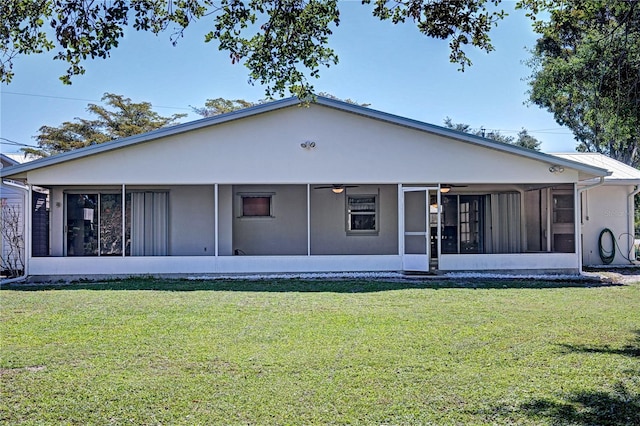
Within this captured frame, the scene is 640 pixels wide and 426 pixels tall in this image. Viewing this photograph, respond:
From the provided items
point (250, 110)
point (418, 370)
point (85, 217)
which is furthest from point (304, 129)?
point (418, 370)

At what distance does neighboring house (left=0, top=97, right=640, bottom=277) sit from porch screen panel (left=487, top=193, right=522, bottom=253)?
2.19 metres

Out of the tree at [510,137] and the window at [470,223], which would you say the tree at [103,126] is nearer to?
the tree at [510,137]

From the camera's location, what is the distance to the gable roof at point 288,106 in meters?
13.0

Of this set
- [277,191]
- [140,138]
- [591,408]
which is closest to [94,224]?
[140,138]

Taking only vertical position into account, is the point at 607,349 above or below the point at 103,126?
below

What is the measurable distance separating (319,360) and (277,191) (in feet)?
33.3

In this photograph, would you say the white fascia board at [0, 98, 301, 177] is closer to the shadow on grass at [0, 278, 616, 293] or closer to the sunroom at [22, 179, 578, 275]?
the sunroom at [22, 179, 578, 275]

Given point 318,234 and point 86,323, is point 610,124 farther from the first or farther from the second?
point 86,323

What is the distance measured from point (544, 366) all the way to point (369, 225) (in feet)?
33.6

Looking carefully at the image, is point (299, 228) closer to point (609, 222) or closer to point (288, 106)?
point (288, 106)

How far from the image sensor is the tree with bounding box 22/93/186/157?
106 ft

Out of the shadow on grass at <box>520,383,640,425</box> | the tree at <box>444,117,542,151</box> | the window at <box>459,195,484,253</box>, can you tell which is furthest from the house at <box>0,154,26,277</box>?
the tree at <box>444,117,542,151</box>

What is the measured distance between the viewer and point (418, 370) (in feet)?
17.9

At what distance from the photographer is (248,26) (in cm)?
572
